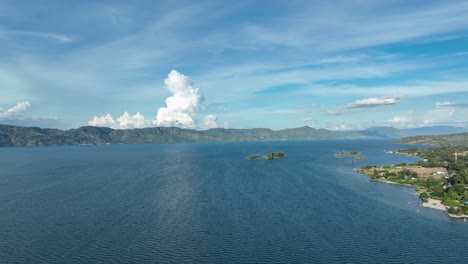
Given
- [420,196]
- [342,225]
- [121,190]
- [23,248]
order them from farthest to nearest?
[121,190] < [420,196] < [342,225] < [23,248]

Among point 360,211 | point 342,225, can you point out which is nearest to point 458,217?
point 360,211

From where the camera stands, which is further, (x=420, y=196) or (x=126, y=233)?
(x=420, y=196)

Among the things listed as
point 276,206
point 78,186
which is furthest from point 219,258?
point 78,186

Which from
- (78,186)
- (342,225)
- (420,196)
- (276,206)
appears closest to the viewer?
(342,225)

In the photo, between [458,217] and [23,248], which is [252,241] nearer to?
[23,248]

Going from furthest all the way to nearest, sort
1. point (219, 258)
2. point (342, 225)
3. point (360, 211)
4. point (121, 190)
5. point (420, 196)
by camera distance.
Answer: point (121, 190)
point (420, 196)
point (360, 211)
point (342, 225)
point (219, 258)

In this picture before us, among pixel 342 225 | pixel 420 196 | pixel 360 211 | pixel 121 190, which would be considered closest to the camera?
pixel 342 225

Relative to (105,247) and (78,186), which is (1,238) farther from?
(78,186)

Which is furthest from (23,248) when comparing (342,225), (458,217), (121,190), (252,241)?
(458,217)

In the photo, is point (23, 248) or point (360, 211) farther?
point (360, 211)
